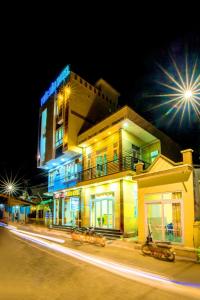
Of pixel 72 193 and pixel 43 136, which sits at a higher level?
pixel 43 136

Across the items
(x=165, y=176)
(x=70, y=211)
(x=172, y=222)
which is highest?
(x=165, y=176)

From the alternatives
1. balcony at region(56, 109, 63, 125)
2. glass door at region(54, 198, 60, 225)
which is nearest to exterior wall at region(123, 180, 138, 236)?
balcony at region(56, 109, 63, 125)

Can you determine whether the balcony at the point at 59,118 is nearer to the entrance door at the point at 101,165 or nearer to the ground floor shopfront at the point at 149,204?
the entrance door at the point at 101,165

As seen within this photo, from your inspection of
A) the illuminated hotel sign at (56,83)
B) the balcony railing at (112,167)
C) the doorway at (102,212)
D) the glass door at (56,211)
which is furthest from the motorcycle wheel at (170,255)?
the illuminated hotel sign at (56,83)

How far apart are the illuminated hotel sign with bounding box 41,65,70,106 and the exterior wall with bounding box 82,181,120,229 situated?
1269 cm

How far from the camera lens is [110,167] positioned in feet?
60.6

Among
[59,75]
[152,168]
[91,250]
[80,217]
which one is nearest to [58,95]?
[59,75]

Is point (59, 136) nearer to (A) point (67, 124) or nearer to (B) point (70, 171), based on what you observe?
(A) point (67, 124)

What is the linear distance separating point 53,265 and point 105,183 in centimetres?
976

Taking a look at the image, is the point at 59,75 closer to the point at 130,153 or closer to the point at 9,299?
the point at 130,153

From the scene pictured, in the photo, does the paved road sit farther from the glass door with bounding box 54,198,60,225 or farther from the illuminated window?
the illuminated window

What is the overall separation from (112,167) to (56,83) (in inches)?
561

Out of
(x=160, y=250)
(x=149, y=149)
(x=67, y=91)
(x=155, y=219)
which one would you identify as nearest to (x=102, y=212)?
(x=155, y=219)

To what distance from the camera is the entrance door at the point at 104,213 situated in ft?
57.4
